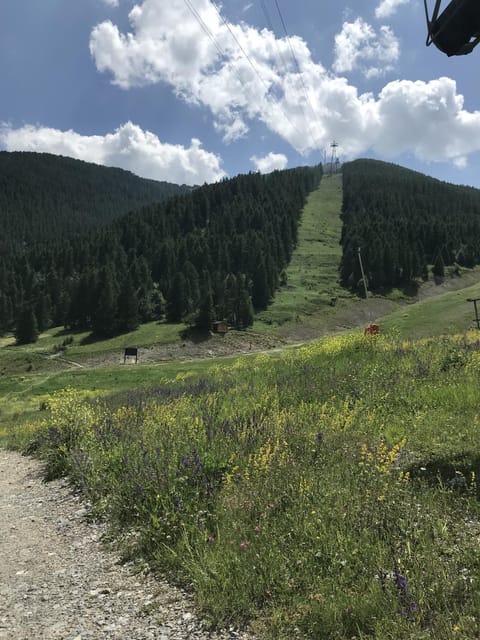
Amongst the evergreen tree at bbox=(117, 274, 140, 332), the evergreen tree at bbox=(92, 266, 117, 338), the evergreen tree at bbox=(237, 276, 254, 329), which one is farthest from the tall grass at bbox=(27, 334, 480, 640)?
the evergreen tree at bbox=(92, 266, 117, 338)

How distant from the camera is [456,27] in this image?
7238mm

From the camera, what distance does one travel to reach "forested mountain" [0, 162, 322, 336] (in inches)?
3969

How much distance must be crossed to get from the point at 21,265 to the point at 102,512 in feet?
558

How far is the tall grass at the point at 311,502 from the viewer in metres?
3.73

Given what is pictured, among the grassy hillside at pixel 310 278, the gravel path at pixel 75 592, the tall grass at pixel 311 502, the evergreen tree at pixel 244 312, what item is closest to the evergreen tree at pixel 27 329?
the evergreen tree at pixel 244 312

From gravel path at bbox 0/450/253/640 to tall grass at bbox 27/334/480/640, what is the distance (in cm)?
30

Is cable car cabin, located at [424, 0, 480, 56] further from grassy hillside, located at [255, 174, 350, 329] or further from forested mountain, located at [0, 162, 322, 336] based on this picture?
grassy hillside, located at [255, 174, 350, 329]

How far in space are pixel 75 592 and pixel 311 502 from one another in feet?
9.42

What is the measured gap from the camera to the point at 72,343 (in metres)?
92.7

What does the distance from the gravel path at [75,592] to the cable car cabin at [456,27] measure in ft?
29.4

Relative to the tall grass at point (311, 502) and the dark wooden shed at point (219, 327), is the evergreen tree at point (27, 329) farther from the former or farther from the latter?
the tall grass at point (311, 502)

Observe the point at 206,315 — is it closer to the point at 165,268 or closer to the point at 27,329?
the point at 27,329

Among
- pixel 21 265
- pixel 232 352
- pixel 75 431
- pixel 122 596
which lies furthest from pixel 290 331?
pixel 21 265

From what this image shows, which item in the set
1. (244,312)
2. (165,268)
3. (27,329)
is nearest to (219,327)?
(244,312)
